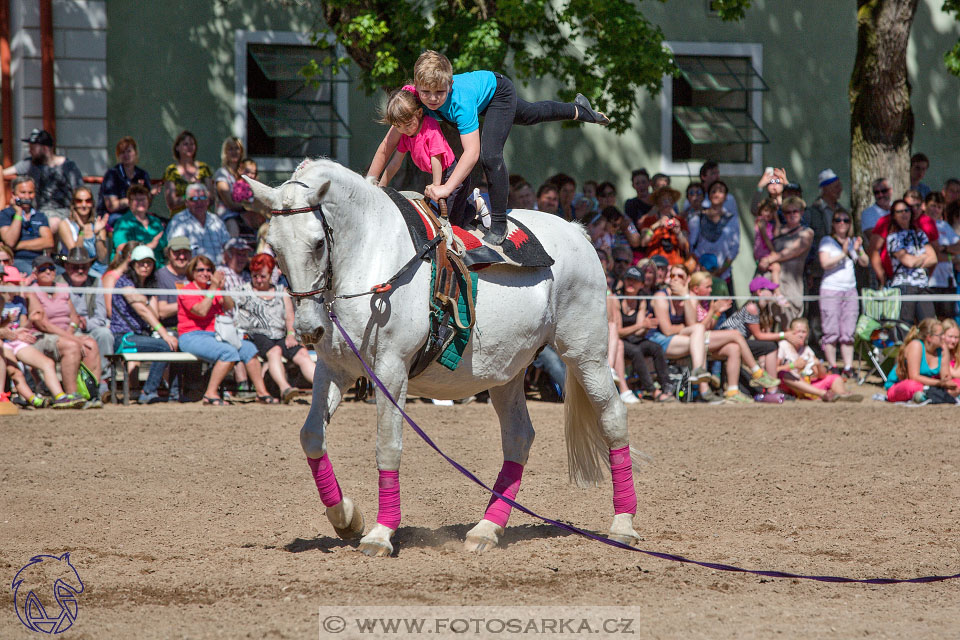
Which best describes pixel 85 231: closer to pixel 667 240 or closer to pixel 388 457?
pixel 667 240

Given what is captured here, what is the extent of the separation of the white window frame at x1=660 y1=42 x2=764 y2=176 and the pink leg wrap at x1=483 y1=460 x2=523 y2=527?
11498 millimetres

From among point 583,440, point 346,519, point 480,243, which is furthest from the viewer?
point 583,440

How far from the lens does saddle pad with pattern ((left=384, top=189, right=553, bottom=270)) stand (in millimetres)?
5703

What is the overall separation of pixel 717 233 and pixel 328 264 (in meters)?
9.50

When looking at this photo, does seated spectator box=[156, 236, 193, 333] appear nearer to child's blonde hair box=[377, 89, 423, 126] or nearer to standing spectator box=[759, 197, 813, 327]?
child's blonde hair box=[377, 89, 423, 126]

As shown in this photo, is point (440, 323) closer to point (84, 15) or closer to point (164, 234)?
point (164, 234)

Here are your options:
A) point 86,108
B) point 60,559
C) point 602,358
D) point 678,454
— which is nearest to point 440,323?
point 602,358

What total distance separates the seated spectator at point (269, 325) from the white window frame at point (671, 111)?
7726 mm

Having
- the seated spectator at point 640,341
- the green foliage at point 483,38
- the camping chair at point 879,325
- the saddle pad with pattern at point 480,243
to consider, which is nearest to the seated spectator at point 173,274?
the green foliage at point 483,38

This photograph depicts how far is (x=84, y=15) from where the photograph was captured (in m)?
14.7

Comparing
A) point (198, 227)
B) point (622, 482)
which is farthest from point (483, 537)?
point (198, 227)

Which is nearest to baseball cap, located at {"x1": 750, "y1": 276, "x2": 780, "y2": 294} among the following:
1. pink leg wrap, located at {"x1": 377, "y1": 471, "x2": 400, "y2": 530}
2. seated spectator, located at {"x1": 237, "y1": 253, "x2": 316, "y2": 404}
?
seated spectator, located at {"x1": 237, "y1": 253, "x2": 316, "y2": 404}

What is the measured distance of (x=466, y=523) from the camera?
6.53 m

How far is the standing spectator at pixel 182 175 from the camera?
12492 millimetres
